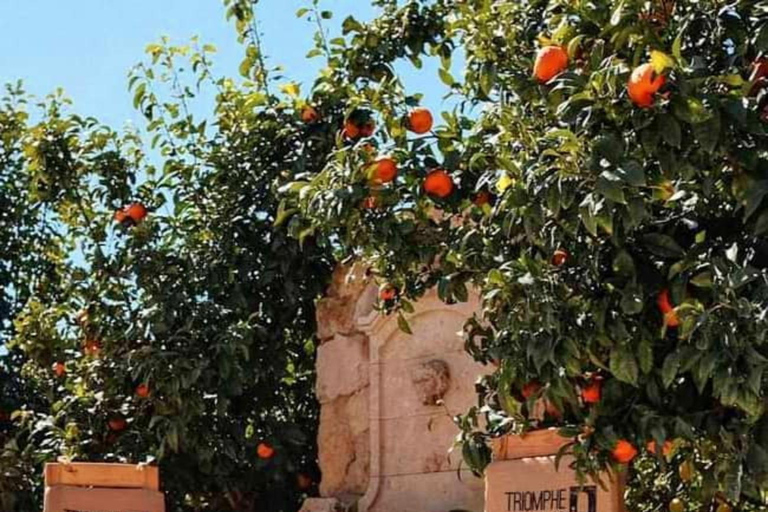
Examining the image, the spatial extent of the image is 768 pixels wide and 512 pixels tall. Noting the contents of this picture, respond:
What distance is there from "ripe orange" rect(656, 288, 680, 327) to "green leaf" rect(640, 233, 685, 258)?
9 cm

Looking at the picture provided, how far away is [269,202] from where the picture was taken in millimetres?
5793

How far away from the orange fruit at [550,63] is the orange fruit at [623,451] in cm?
94

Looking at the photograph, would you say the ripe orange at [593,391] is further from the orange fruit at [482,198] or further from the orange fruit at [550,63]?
the orange fruit at [550,63]

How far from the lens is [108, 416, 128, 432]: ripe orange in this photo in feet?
18.7

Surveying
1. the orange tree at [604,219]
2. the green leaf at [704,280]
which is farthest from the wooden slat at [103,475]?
the green leaf at [704,280]

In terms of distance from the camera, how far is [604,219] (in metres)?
3.33

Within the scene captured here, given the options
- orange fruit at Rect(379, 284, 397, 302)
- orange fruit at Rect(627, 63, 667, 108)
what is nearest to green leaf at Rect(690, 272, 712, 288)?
orange fruit at Rect(627, 63, 667, 108)

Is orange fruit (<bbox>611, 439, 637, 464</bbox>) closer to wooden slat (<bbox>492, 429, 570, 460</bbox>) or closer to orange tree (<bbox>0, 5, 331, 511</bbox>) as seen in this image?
wooden slat (<bbox>492, 429, 570, 460</bbox>)

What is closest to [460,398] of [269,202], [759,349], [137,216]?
[269,202]

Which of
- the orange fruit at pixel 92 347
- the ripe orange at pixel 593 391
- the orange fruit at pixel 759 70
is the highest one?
the orange fruit at pixel 759 70

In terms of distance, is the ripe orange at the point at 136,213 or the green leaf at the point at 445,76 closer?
the green leaf at the point at 445,76

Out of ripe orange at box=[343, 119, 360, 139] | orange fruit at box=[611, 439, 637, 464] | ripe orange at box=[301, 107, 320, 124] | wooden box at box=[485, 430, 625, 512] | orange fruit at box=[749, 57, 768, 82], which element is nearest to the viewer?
orange fruit at box=[749, 57, 768, 82]

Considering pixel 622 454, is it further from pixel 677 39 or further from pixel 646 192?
pixel 677 39

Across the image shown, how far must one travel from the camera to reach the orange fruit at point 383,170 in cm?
415
